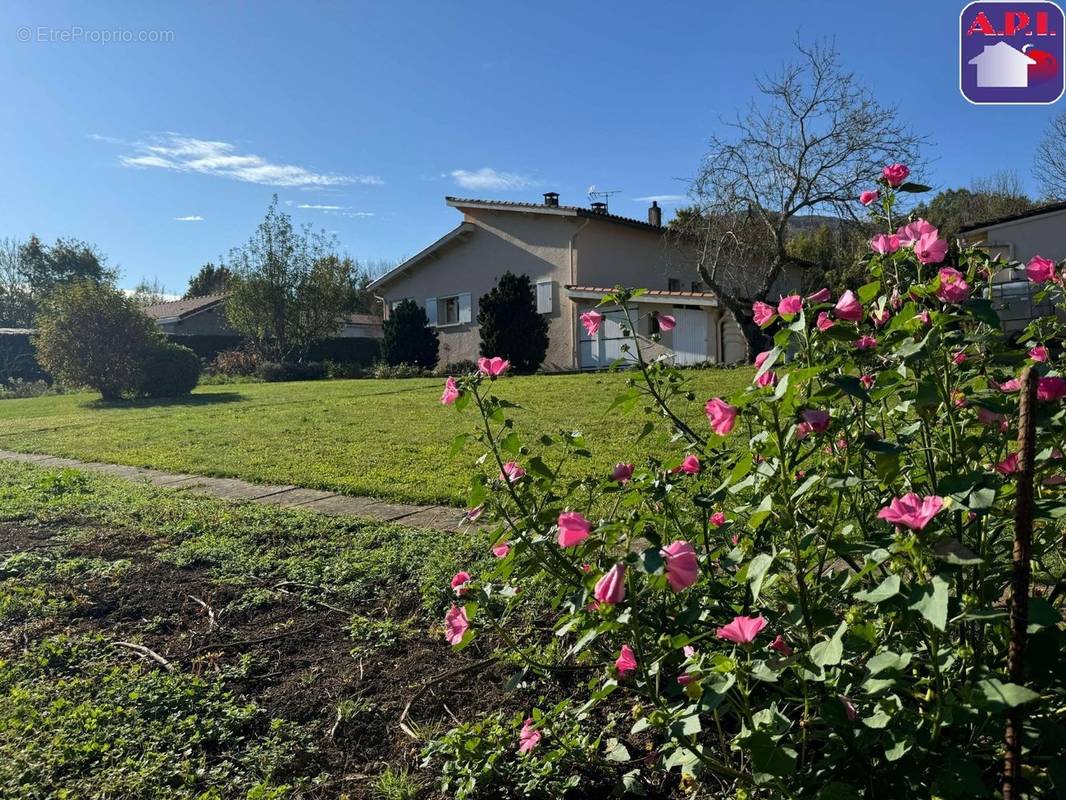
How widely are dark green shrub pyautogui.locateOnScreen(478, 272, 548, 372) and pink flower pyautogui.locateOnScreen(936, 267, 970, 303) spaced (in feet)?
55.8

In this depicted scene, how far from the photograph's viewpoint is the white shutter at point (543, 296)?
19859 millimetres

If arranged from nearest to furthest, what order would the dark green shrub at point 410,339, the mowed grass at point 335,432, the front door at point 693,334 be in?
the mowed grass at point 335,432 → the front door at point 693,334 → the dark green shrub at point 410,339

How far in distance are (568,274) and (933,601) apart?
18.8 m

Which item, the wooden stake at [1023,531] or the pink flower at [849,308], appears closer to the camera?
the wooden stake at [1023,531]

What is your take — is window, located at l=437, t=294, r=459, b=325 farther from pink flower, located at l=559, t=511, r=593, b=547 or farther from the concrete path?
pink flower, located at l=559, t=511, r=593, b=547

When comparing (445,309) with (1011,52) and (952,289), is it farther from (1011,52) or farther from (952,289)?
(952,289)

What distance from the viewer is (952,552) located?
2.93 feet

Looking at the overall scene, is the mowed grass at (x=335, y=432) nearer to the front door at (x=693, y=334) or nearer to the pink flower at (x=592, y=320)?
the pink flower at (x=592, y=320)

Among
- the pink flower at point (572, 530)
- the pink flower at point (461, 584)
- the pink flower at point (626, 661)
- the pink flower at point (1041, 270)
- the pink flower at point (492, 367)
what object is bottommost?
the pink flower at point (626, 661)

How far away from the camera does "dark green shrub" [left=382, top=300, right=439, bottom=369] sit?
69.8 ft

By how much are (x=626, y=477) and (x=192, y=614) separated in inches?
77.3

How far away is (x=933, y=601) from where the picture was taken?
84cm

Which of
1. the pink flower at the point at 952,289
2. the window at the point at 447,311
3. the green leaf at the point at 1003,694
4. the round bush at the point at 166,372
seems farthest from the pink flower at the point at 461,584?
the window at the point at 447,311

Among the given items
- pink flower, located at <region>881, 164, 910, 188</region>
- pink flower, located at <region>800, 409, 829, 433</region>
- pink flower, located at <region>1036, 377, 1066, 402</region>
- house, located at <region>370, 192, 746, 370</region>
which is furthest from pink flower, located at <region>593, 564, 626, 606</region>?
house, located at <region>370, 192, 746, 370</region>
